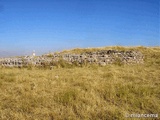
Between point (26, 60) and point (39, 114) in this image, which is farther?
point (26, 60)

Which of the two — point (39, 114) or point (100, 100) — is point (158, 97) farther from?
point (39, 114)

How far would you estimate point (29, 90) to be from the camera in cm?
808

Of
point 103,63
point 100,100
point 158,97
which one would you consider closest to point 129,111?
point 100,100

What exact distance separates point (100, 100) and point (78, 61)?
27.1ft

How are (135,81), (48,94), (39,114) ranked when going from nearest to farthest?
1. (39,114)
2. (48,94)
3. (135,81)

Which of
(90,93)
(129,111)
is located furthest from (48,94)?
(129,111)

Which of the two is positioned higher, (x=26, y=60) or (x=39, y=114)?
(x=26, y=60)

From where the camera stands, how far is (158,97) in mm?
7168

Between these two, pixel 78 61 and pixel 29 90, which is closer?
pixel 29 90

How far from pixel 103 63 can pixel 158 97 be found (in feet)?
25.7

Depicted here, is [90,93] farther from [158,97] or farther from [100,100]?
[158,97]

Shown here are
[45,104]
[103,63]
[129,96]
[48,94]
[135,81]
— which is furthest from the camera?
[103,63]

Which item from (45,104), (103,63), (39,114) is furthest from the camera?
(103,63)

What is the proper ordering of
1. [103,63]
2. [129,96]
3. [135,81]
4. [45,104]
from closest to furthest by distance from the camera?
[45,104] → [129,96] → [135,81] → [103,63]
